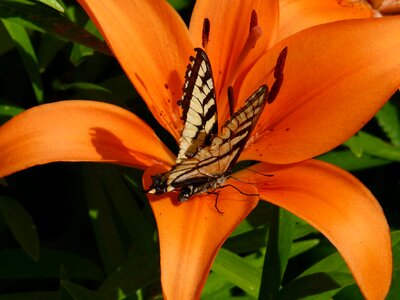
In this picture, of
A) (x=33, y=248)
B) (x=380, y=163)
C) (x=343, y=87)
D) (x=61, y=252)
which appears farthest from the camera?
(x=380, y=163)

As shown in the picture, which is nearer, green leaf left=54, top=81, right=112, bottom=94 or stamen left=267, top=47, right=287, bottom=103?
stamen left=267, top=47, right=287, bottom=103

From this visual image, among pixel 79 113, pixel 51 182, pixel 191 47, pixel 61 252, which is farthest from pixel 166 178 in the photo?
pixel 51 182

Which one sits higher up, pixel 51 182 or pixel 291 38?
pixel 291 38

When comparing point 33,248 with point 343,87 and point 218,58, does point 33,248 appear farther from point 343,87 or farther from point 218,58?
point 343,87

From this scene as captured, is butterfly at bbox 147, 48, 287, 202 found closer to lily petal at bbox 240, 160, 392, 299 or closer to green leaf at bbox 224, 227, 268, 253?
lily petal at bbox 240, 160, 392, 299

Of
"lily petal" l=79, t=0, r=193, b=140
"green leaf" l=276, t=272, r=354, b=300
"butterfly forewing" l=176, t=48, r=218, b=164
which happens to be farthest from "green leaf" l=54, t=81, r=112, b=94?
"green leaf" l=276, t=272, r=354, b=300

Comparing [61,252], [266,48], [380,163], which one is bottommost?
[61,252]
